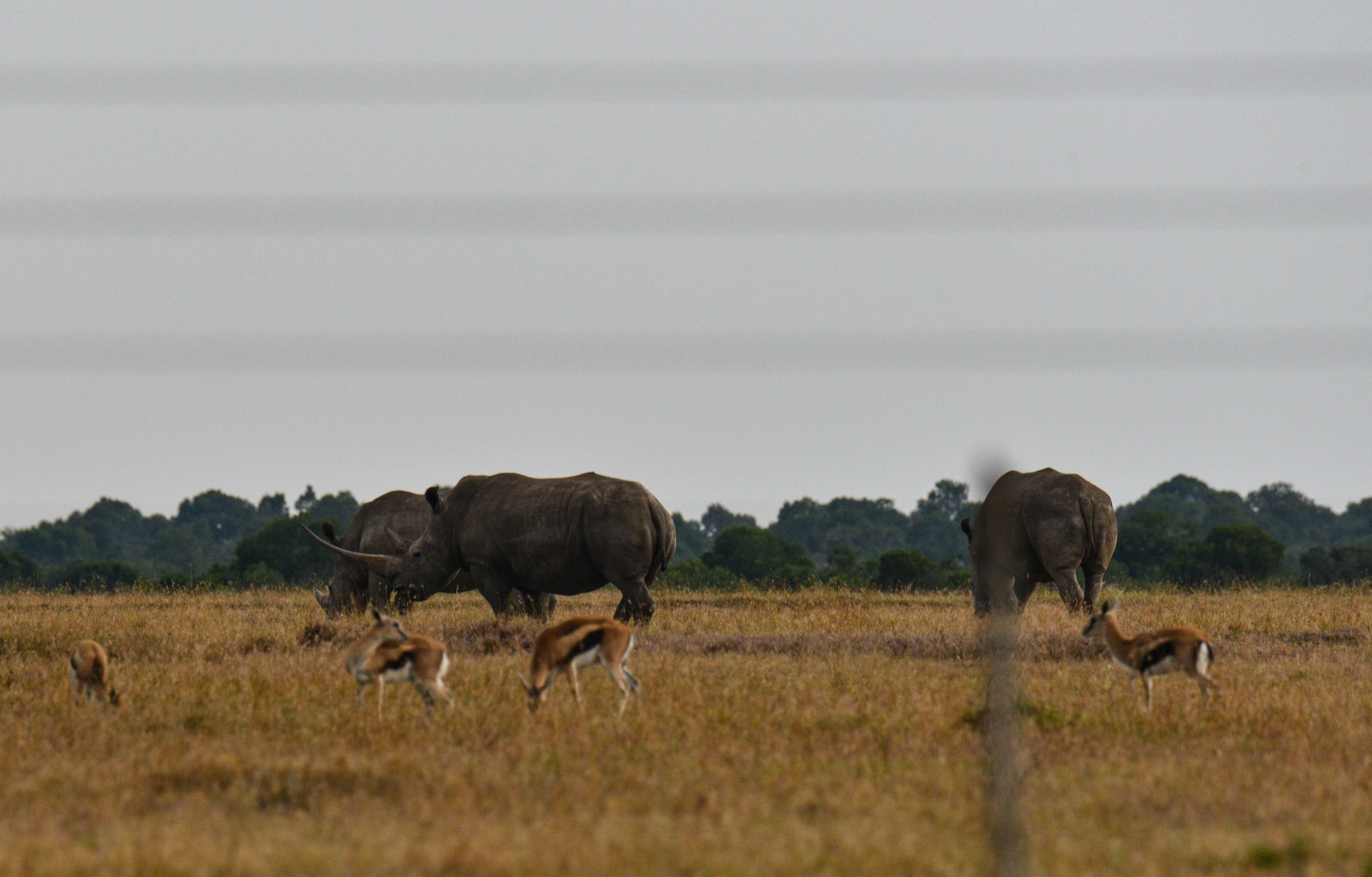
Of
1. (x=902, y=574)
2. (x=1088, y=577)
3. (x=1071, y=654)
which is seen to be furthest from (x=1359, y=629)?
(x=902, y=574)

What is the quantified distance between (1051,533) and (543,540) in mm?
6732

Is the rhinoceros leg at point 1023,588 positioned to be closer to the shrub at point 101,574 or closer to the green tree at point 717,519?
the shrub at point 101,574

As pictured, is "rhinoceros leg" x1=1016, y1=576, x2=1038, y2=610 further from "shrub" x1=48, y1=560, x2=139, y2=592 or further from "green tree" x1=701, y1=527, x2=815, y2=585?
"shrub" x1=48, y1=560, x2=139, y2=592

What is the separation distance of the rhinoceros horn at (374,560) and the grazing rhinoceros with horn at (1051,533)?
26.7ft

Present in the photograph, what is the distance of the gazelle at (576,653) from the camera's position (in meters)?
11.1

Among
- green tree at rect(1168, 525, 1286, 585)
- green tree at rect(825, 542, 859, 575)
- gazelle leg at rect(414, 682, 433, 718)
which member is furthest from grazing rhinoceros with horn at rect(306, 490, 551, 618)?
green tree at rect(825, 542, 859, 575)

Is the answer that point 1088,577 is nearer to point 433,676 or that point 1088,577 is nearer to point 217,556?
point 433,676

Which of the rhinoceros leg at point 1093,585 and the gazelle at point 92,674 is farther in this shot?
the rhinoceros leg at point 1093,585

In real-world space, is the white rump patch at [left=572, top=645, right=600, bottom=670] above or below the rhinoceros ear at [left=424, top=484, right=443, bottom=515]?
below

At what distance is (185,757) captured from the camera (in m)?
9.20

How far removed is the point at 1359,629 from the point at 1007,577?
4.35 m

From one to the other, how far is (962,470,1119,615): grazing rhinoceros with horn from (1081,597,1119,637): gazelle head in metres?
5.70

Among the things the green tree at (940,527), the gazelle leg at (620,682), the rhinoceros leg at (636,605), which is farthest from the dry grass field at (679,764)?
the green tree at (940,527)

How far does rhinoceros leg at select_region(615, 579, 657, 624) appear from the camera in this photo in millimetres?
18016
